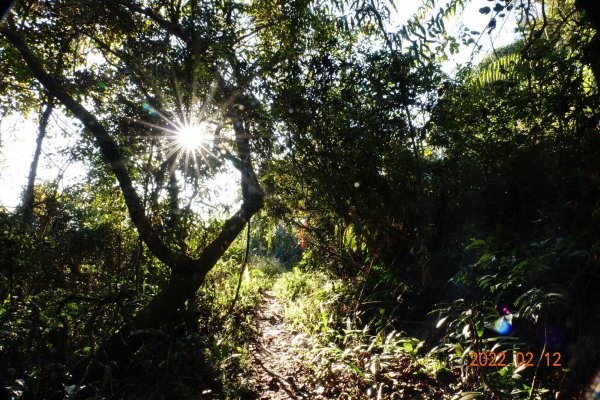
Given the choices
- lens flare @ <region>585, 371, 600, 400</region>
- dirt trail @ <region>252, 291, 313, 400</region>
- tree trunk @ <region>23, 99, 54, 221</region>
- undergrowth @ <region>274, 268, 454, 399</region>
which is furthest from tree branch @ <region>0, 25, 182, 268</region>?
lens flare @ <region>585, 371, 600, 400</region>

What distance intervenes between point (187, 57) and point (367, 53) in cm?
272

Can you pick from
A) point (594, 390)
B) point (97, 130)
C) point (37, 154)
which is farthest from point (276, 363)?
point (37, 154)

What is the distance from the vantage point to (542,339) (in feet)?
11.2

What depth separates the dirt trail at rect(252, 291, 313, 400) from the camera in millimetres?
4633

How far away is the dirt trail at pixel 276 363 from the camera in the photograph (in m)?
4.63

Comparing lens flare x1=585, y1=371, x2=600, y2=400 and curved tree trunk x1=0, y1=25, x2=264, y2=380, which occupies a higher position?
curved tree trunk x1=0, y1=25, x2=264, y2=380

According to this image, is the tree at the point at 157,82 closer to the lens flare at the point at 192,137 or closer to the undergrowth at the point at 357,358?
the lens flare at the point at 192,137

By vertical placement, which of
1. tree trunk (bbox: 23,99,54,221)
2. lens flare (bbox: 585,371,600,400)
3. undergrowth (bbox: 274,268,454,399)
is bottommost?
lens flare (bbox: 585,371,600,400)

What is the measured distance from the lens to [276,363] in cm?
560

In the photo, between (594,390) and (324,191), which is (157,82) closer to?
(324,191)

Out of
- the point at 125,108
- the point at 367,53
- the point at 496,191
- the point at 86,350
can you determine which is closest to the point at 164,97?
the point at 125,108

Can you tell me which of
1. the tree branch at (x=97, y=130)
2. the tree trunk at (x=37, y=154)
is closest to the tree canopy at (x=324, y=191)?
the tree branch at (x=97, y=130)

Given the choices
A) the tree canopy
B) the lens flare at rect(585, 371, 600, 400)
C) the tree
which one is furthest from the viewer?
the tree

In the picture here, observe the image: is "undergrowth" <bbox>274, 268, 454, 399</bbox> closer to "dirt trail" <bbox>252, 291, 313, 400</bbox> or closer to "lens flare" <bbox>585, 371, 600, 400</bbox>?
"dirt trail" <bbox>252, 291, 313, 400</bbox>
